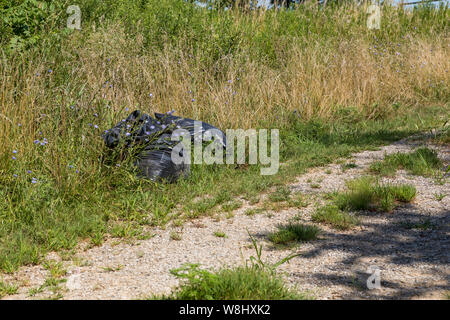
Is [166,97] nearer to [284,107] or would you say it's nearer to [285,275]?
[284,107]

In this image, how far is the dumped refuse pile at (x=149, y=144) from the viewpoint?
486 cm

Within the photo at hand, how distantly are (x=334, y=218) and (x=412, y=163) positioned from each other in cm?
192

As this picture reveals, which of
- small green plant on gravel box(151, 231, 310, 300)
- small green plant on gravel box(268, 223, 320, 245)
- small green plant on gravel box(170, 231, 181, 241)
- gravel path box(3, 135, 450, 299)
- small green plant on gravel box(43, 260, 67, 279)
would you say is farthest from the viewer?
small green plant on gravel box(170, 231, 181, 241)

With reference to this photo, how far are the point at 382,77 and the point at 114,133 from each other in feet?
20.0

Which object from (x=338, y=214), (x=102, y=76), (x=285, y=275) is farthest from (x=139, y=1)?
(x=285, y=275)

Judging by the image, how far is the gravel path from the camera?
2.97 meters

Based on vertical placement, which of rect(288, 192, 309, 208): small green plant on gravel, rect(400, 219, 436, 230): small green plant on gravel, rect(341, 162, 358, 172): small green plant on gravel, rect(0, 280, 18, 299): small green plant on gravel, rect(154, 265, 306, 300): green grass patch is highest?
rect(341, 162, 358, 172): small green plant on gravel

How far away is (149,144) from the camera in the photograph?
16.5 ft

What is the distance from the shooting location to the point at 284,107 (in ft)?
24.8

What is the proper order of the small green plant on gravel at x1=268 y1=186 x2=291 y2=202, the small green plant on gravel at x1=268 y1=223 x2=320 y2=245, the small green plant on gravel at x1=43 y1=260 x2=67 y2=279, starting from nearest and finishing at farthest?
the small green plant on gravel at x1=43 y1=260 x2=67 y2=279 < the small green plant on gravel at x1=268 y1=223 x2=320 y2=245 < the small green plant on gravel at x1=268 y1=186 x2=291 y2=202

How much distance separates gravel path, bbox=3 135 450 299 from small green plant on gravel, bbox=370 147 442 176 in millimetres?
710

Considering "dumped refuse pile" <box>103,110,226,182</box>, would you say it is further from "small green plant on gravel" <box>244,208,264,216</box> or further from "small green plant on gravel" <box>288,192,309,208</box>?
"small green plant on gravel" <box>288,192,309,208</box>

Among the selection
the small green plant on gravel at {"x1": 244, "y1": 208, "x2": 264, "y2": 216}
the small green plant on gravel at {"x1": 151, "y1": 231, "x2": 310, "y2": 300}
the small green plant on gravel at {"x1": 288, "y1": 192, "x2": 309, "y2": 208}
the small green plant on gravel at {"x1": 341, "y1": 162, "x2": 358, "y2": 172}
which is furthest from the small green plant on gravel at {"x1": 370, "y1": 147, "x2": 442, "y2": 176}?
the small green plant on gravel at {"x1": 151, "y1": 231, "x2": 310, "y2": 300}

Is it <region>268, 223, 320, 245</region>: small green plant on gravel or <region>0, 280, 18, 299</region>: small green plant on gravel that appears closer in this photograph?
<region>0, 280, 18, 299</region>: small green plant on gravel
